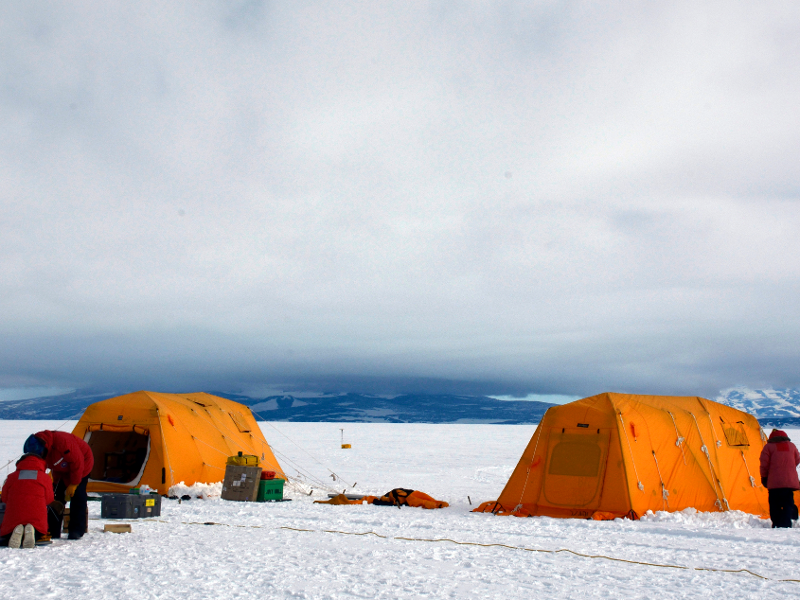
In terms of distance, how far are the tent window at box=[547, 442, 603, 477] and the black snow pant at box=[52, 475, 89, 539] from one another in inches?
343

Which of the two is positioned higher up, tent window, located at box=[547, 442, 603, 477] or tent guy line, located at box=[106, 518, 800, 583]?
tent window, located at box=[547, 442, 603, 477]

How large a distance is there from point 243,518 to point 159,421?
5064 millimetres

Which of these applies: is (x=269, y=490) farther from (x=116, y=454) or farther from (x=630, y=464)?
(x=630, y=464)

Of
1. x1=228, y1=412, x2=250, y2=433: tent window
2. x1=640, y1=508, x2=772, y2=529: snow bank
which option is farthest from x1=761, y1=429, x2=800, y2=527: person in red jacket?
x1=228, y1=412, x2=250, y2=433: tent window

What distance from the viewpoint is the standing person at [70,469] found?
8.97m

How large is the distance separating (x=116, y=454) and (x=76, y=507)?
343 inches

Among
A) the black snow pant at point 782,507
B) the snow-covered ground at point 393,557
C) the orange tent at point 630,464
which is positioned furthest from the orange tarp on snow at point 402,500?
the black snow pant at point 782,507

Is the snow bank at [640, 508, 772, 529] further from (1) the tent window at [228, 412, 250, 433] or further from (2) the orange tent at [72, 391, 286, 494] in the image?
(1) the tent window at [228, 412, 250, 433]

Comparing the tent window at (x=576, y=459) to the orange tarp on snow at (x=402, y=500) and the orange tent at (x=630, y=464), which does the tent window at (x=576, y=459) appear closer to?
the orange tent at (x=630, y=464)

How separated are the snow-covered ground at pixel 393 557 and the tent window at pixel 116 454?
3902 millimetres

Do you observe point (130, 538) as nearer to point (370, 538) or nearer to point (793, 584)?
point (370, 538)

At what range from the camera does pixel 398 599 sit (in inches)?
245

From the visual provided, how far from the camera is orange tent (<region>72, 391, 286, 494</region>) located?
15.7 meters

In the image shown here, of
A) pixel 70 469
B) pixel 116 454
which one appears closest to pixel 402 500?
pixel 70 469
